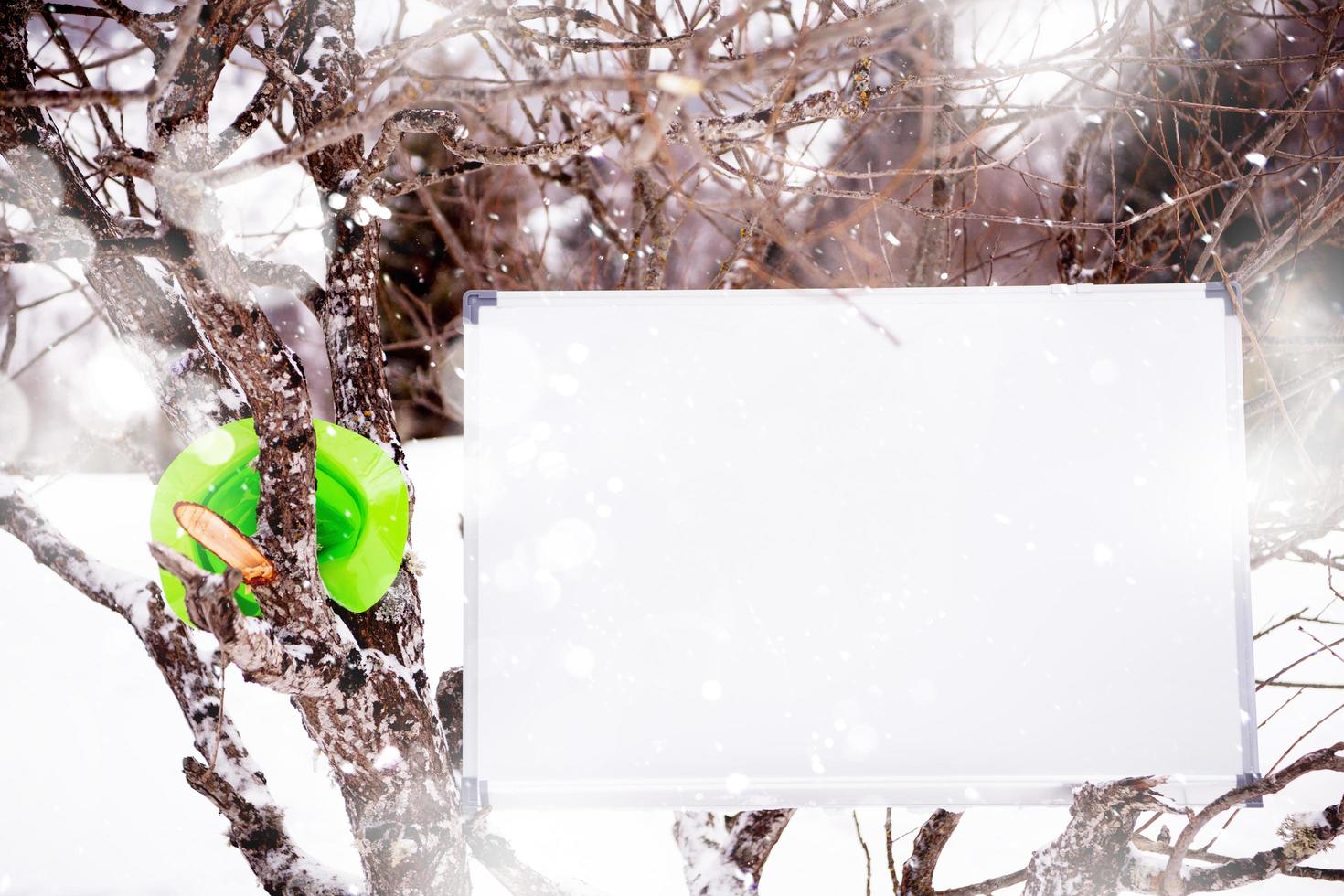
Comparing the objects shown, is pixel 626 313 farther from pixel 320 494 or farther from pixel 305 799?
pixel 305 799

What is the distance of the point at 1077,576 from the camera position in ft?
5.25

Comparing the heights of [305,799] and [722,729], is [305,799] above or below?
below

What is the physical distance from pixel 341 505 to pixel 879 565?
43.7 inches

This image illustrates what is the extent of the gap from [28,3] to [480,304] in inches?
40.0

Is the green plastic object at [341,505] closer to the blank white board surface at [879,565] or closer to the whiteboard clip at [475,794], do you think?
the blank white board surface at [879,565]

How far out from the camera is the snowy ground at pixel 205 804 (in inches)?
110

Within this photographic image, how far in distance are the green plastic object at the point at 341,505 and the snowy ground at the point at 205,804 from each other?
1611 mm

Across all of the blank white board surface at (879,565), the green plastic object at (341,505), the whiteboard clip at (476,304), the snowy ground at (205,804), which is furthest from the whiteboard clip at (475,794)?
the snowy ground at (205,804)

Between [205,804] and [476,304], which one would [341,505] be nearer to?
[476,304]

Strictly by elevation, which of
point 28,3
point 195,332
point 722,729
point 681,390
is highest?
point 28,3

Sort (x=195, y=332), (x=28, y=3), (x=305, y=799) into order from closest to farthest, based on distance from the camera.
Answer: (x=28, y=3), (x=195, y=332), (x=305, y=799)

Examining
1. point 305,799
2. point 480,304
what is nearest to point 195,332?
point 480,304

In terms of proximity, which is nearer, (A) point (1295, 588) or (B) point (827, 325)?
(B) point (827, 325)

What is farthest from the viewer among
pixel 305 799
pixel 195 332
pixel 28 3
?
pixel 305 799
